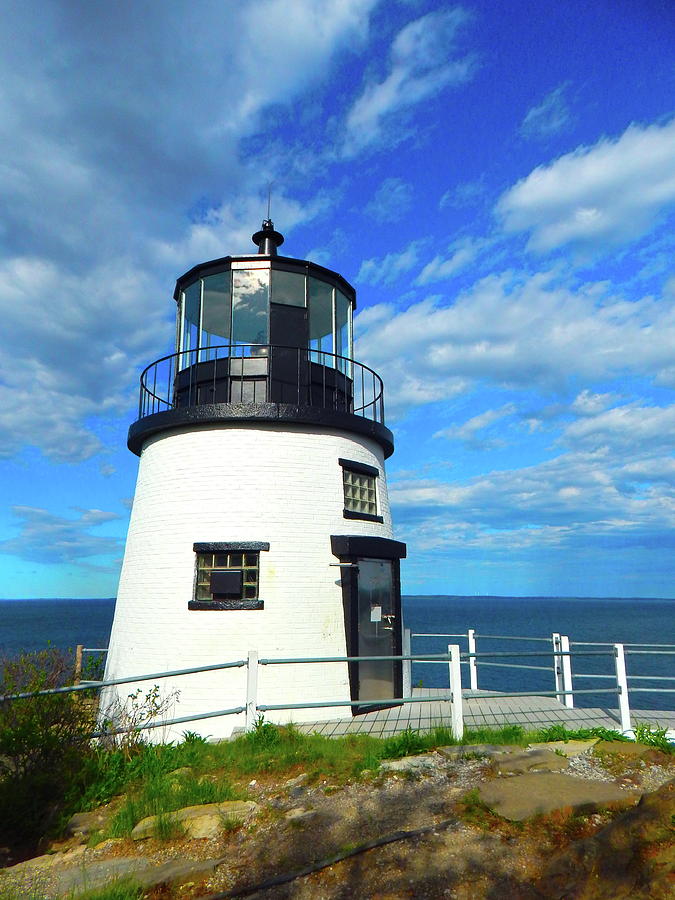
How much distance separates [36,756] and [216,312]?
8.23 metres

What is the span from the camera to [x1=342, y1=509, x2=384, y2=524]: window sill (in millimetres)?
11188

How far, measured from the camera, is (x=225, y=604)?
10148 millimetres

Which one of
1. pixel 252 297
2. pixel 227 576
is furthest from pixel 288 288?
pixel 227 576

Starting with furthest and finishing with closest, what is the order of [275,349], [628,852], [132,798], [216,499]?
[275,349], [216,499], [132,798], [628,852]

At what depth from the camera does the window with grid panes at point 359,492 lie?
11422 mm

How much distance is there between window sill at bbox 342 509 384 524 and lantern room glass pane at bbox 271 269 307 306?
4.05 metres

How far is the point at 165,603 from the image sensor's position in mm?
10430

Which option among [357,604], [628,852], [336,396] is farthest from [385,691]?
[628,852]

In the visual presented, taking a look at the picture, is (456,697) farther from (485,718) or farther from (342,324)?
(342,324)

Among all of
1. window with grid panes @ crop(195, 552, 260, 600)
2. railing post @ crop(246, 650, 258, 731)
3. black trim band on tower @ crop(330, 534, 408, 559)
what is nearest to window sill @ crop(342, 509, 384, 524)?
black trim band on tower @ crop(330, 534, 408, 559)

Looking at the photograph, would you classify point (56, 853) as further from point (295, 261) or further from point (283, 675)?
point (295, 261)

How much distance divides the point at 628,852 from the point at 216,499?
8020 mm

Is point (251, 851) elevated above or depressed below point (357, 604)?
below

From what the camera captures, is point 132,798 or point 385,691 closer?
point 132,798
